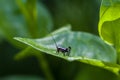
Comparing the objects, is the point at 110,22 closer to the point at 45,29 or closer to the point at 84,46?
the point at 84,46

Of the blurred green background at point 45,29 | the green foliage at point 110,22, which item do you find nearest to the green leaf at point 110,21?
the green foliage at point 110,22

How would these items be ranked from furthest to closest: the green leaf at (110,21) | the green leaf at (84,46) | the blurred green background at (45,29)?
1. the blurred green background at (45,29)
2. the green leaf at (84,46)
3. the green leaf at (110,21)

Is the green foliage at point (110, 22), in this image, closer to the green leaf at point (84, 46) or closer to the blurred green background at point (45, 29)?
the green leaf at point (84, 46)

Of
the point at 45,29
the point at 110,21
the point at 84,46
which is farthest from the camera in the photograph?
the point at 45,29

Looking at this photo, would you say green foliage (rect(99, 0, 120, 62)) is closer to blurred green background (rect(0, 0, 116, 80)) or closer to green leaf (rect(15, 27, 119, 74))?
green leaf (rect(15, 27, 119, 74))

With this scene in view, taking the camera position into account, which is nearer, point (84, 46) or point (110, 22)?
point (110, 22)

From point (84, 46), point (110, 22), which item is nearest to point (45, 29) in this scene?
point (84, 46)

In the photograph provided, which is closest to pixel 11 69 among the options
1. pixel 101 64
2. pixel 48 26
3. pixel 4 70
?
pixel 4 70

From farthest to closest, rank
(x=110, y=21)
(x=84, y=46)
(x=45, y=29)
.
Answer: (x=45, y=29) → (x=84, y=46) → (x=110, y=21)
